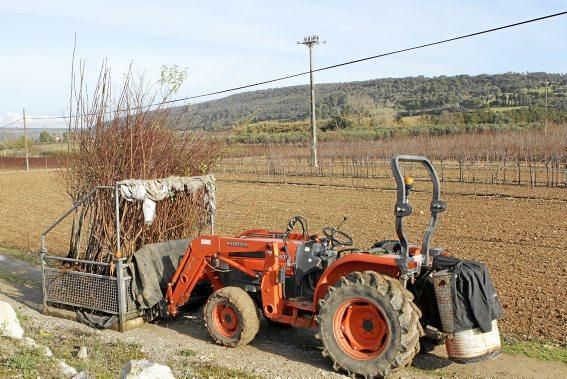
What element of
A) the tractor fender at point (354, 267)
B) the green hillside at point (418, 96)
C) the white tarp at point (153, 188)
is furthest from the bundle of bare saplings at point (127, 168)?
the green hillside at point (418, 96)

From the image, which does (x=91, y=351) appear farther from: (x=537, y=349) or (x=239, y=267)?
(x=537, y=349)

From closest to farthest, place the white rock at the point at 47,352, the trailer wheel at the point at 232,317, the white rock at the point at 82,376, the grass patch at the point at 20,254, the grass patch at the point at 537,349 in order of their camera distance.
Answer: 1. the white rock at the point at 82,376
2. the white rock at the point at 47,352
3. the grass patch at the point at 537,349
4. the trailer wheel at the point at 232,317
5. the grass patch at the point at 20,254

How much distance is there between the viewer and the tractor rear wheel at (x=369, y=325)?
18.7ft

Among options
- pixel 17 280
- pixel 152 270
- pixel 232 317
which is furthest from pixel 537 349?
pixel 17 280

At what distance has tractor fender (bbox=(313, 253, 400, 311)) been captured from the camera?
19.8 feet

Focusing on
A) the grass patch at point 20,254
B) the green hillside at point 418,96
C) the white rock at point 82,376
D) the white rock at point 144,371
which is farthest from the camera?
the green hillside at point 418,96

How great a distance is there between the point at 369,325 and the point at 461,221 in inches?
465

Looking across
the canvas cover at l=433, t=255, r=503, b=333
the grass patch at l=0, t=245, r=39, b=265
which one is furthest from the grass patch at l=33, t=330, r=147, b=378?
the grass patch at l=0, t=245, r=39, b=265

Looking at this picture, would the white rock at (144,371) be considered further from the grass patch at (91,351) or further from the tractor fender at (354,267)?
the tractor fender at (354,267)

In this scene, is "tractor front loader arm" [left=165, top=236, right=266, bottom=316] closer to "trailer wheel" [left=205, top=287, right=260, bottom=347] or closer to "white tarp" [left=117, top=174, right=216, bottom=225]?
"trailer wheel" [left=205, top=287, right=260, bottom=347]

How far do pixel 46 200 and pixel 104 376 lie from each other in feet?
71.7

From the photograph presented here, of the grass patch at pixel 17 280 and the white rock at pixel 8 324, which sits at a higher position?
the white rock at pixel 8 324

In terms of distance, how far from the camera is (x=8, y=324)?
21.9ft

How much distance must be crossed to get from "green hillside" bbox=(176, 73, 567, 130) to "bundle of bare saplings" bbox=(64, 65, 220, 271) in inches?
2190
